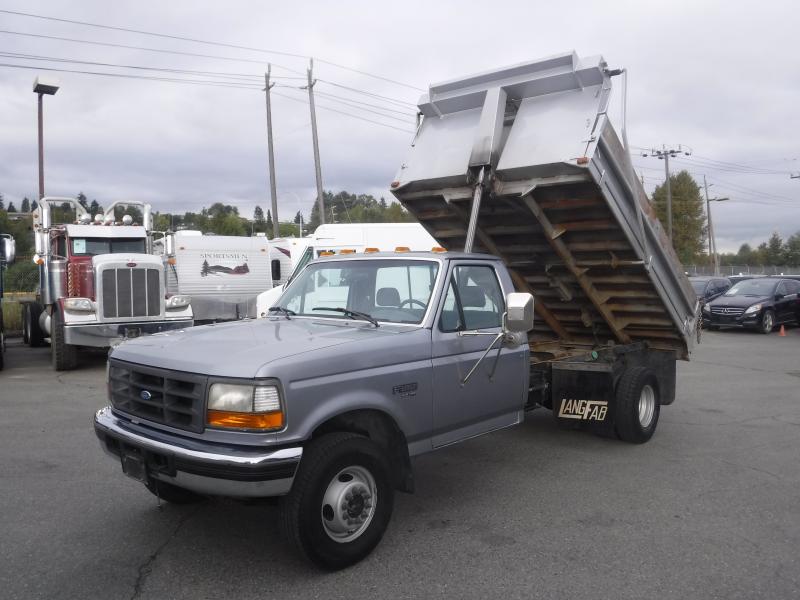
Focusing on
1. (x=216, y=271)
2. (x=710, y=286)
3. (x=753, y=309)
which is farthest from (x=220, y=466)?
(x=710, y=286)

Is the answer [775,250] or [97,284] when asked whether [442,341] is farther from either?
[775,250]

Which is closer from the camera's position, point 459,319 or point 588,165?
point 459,319

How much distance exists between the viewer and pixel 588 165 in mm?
5305

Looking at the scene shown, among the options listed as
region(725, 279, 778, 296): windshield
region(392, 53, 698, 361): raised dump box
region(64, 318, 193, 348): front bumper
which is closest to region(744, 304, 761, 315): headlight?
region(725, 279, 778, 296): windshield

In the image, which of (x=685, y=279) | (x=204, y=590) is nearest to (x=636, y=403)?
(x=685, y=279)

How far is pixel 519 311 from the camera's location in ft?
15.0

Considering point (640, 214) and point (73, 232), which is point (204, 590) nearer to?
point (640, 214)

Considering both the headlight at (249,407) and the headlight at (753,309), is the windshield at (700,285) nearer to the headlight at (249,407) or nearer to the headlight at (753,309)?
the headlight at (753,309)

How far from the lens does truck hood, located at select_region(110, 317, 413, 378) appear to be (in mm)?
3705

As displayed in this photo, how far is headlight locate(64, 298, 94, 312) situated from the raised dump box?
7.47 m

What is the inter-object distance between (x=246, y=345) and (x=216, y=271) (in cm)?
1270

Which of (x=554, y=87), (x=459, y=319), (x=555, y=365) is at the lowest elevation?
(x=555, y=365)

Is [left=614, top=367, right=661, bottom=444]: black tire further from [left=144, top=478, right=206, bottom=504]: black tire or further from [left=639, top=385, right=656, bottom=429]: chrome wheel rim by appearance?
[left=144, top=478, right=206, bottom=504]: black tire

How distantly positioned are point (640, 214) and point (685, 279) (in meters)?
1.35
